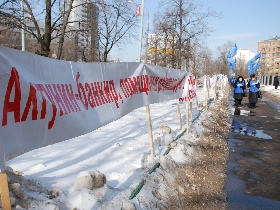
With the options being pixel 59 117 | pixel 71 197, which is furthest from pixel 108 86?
pixel 71 197

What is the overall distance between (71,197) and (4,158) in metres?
1.46

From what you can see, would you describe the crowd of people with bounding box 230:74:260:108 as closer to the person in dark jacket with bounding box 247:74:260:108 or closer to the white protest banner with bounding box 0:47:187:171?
the person in dark jacket with bounding box 247:74:260:108

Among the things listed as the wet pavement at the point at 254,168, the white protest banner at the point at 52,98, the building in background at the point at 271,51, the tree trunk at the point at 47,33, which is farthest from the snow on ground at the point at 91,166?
the building in background at the point at 271,51

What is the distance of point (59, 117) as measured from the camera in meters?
2.93

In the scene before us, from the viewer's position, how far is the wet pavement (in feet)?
15.2

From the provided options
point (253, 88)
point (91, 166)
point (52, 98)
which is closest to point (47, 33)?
point (91, 166)

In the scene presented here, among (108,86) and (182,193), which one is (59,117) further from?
(182,193)

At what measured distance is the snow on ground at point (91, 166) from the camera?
136 inches

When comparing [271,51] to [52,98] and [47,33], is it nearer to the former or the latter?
[47,33]

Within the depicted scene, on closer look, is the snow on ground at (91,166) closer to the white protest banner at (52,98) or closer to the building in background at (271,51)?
the white protest banner at (52,98)

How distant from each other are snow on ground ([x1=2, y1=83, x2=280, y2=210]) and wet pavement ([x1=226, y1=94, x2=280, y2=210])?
1092 millimetres

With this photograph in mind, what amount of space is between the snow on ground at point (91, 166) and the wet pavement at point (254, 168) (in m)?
1.09

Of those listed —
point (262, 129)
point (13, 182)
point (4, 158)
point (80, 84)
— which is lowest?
point (262, 129)

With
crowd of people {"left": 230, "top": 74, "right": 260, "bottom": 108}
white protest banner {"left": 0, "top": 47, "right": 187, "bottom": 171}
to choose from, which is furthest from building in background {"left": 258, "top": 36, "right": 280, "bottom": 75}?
white protest banner {"left": 0, "top": 47, "right": 187, "bottom": 171}
